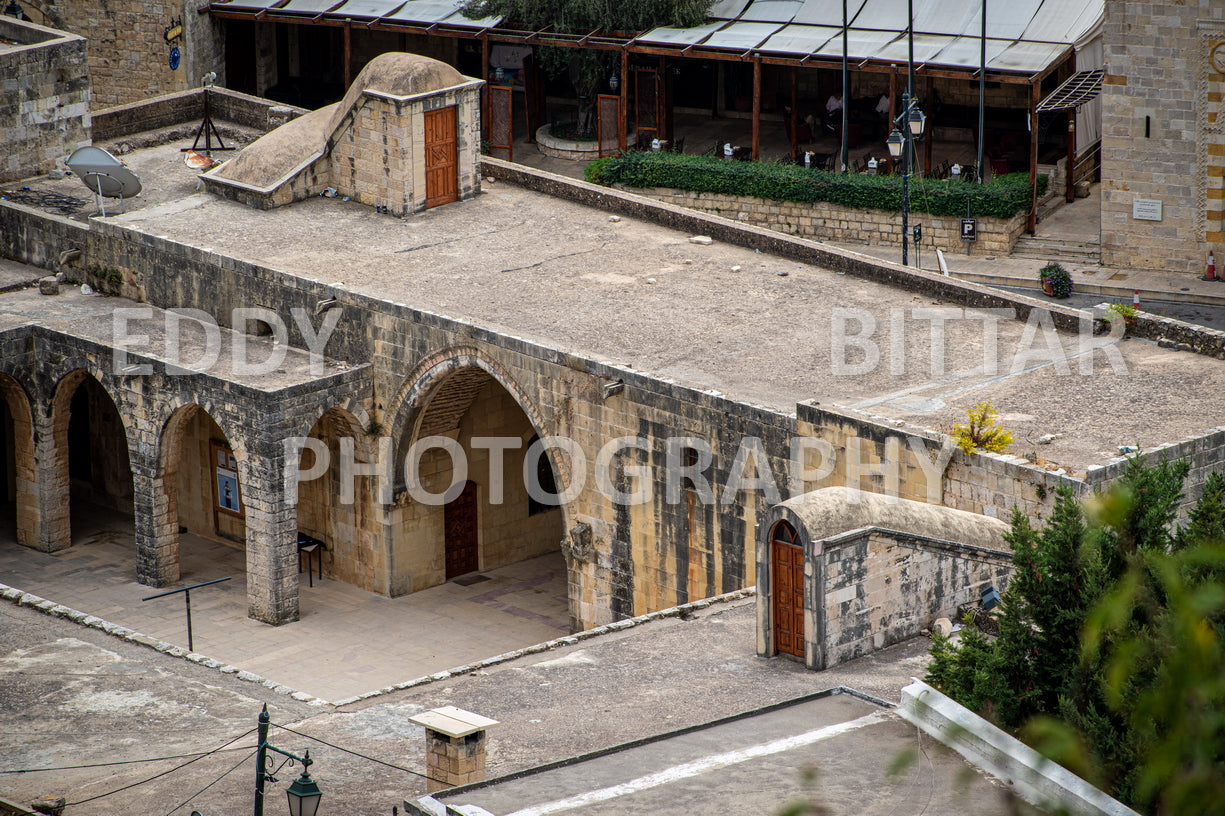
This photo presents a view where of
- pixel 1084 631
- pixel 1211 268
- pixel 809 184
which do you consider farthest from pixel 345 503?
pixel 1211 268

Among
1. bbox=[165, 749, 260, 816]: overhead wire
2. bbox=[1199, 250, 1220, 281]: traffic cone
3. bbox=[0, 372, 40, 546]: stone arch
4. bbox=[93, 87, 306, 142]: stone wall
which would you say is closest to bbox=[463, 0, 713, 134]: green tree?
bbox=[93, 87, 306, 142]: stone wall

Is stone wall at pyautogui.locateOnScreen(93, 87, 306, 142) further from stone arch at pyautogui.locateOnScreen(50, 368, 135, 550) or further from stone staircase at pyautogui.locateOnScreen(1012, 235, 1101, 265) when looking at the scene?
stone staircase at pyautogui.locateOnScreen(1012, 235, 1101, 265)

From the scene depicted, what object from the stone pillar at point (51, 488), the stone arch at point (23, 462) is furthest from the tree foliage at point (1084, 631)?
the stone arch at point (23, 462)

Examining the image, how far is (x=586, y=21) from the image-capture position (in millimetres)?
39594

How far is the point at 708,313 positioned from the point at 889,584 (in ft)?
27.6

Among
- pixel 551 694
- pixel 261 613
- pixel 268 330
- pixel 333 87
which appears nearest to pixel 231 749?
pixel 551 694

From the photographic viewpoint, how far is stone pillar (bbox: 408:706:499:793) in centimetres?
1482

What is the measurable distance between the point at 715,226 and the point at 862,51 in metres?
10.7

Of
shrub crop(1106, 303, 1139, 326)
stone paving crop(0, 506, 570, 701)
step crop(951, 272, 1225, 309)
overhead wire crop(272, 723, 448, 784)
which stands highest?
shrub crop(1106, 303, 1139, 326)

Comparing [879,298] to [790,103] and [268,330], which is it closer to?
[268,330]

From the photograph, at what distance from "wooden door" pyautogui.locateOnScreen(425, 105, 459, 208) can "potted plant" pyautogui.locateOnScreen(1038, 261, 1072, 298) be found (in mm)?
10773

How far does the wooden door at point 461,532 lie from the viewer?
27.5 m

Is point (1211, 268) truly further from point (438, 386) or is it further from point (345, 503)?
point (345, 503)

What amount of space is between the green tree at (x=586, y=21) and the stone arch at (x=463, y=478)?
13656mm
